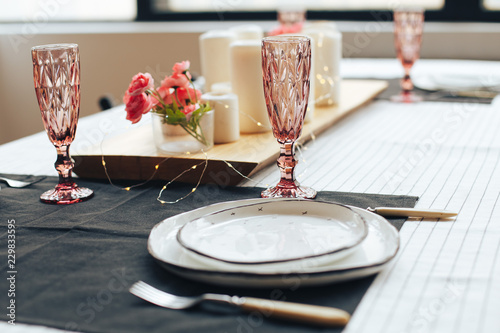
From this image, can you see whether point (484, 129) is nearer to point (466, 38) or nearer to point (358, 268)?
point (358, 268)

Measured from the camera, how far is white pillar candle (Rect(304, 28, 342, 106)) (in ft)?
4.75

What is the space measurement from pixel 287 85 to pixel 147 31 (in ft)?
7.50

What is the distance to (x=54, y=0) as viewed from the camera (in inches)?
137

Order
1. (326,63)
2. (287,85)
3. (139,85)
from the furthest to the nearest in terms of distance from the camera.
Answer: (326,63) → (139,85) → (287,85)

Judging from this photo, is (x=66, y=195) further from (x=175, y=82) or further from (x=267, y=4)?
(x=267, y=4)

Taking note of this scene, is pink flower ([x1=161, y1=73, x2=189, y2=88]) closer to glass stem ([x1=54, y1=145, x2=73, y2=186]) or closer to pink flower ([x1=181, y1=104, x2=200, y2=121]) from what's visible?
pink flower ([x1=181, y1=104, x2=200, y2=121])

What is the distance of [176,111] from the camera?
1.04 meters

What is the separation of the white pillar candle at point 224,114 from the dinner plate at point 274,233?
37 cm

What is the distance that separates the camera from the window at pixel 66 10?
3455 millimetres

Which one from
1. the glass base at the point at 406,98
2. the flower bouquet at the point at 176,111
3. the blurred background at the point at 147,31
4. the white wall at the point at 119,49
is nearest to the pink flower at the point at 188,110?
the flower bouquet at the point at 176,111

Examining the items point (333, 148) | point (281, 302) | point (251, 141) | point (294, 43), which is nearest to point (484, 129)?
point (333, 148)

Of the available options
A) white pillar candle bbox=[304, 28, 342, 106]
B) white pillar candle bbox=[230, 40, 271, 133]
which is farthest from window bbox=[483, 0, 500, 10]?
white pillar candle bbox=[230, 40, 271, 133]

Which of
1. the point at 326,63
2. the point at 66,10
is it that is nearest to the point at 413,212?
the point at 326,63

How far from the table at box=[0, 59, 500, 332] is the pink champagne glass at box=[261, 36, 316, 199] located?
0.32 ft
